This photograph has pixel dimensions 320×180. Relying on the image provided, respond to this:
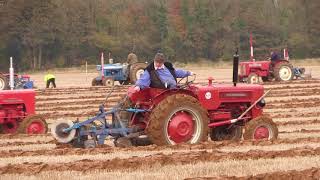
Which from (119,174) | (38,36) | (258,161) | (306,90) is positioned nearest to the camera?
(119,174)

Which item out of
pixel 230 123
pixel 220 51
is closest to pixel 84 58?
pixel 220 51

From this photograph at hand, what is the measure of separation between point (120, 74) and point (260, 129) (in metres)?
19.2

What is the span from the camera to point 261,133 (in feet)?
34.7

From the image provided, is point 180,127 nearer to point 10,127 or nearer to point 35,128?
point 35,128

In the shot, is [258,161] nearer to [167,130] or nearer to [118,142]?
[167,130]

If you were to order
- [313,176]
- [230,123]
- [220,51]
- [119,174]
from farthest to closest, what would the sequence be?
1. [220,51]
2. [230,123]
3. [119,174]
4. [313,176]

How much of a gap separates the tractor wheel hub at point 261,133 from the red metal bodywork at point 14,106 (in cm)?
552

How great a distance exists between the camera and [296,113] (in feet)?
54.9

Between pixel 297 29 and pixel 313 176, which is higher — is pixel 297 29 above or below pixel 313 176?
above

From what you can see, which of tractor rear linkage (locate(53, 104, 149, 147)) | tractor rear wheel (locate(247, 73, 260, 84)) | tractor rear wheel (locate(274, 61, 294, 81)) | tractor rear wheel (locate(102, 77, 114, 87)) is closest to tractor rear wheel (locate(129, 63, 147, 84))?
tractor rear wheel (locate(102, 77, 114, 87))

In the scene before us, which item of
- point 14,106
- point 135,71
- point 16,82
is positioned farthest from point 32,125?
point 135,71

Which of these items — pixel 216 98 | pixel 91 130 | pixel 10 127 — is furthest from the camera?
pixel 10 127

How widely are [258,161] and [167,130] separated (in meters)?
2.04

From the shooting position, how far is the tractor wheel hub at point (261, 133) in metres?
10.5
